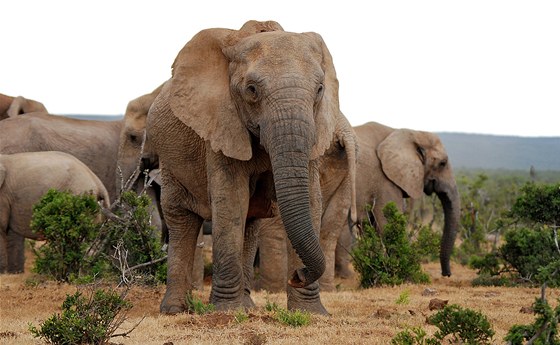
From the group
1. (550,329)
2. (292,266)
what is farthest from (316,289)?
(550,329)

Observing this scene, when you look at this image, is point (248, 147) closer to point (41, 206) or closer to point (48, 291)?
point (48, 291)

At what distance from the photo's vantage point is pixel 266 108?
678cm

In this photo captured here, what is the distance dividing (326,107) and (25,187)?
669 centimetres

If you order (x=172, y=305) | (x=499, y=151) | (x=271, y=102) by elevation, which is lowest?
(x=172, y=305)

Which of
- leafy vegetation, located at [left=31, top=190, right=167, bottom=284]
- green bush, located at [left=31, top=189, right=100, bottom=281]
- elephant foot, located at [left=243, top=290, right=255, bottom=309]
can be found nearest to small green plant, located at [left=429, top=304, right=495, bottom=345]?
elephant foot, located at [left=243, top=290, right=255, bottom=309]

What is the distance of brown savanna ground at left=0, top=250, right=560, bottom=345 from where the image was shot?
633 centimetres

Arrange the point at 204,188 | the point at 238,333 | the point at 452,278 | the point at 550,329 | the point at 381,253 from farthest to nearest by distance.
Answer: the point at 452,278 → the point at 381,253 → the point at 204,188 → the point at 238,333 → the point at 550,329

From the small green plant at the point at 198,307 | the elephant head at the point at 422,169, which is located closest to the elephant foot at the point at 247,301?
the small green plant at the point at 198,307

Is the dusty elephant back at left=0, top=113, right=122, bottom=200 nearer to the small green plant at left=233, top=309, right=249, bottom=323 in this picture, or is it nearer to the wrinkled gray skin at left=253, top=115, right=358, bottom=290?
the wrinkled gray skin at left=253, top=115, right=358, bottom=290

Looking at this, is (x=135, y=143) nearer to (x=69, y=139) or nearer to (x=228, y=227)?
(x=69, y=139)

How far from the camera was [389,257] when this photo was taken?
12203 millimetres

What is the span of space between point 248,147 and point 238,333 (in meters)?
1.52

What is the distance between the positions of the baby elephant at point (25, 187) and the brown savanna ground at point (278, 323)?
1500 millimetres

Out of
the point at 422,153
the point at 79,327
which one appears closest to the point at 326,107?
the point at 79,327
